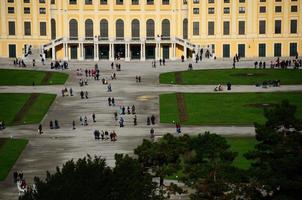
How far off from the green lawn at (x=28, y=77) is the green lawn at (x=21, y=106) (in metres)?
9.21

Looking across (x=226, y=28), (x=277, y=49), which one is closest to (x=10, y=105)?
(x=226, y=28)

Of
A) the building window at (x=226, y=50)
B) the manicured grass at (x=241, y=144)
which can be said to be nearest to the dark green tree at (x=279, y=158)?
the manicured grass at (x=241, y=144)

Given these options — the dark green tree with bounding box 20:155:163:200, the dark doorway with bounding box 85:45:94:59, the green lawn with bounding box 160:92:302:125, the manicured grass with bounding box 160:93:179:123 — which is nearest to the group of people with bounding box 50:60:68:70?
the dark doorway with bounding box 85:45:94:59

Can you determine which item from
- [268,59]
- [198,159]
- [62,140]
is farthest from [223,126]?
[268,59]

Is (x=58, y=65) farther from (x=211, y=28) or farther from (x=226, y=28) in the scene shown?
(x=226, y=28)

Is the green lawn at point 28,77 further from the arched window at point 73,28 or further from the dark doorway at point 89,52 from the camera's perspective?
the arched window at point 73,28

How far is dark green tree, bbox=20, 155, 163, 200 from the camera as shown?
169ft

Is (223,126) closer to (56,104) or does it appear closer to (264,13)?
(56,104)

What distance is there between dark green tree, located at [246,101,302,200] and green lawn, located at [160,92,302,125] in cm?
3980

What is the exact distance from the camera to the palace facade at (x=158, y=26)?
15788 centimetres

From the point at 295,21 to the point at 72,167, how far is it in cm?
11070

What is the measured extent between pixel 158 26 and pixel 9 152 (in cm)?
7617

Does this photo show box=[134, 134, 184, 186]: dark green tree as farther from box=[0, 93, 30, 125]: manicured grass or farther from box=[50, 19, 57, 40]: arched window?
box=[50, 19, 57, 40]: arched window

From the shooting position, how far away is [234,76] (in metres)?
130
